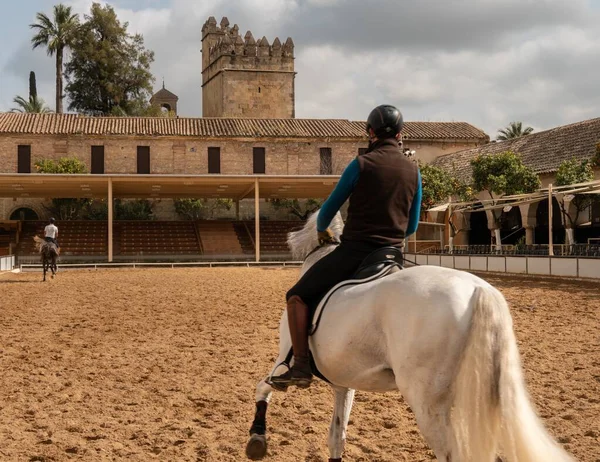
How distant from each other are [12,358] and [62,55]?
57.0m

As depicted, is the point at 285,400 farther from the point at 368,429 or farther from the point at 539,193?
the point at 539,193

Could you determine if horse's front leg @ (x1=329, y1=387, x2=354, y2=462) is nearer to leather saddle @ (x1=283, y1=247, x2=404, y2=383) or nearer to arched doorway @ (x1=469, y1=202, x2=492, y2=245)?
leather saddle @ (x1=283, y1=247, x2=404, y2=383)

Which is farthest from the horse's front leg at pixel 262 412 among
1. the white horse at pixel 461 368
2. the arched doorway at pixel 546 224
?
the arched doorway at pixel 546 224

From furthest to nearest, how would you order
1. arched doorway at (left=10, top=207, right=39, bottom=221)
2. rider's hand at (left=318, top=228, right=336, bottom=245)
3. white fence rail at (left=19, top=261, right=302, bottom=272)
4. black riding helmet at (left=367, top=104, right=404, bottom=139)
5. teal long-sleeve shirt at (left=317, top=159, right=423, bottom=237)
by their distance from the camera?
arched doorway at (left=10, top=207, right=39, bottom=221) < white fence rail at (left=19, top=261, right=302, bottom=272) < rider's hand at (left=318, top=228, right=336, bottom=245) < black riding helmet at (left=367, top=104, right=404, bottom=139) < teal long-sleeve shirt at (left=317, top=159, right=423, bottom=237)

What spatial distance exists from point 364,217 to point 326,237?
46 cm

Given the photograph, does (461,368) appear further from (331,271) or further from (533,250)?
(533,250)

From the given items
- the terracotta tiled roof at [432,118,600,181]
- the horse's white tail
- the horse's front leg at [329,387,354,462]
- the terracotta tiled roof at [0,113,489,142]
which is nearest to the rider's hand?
the horse's front leg at [329,387,354,462]

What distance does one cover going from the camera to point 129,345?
9656 mm

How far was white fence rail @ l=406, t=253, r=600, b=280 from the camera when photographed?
20188 mm

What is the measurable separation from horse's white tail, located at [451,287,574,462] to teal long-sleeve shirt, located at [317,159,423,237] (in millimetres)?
1057

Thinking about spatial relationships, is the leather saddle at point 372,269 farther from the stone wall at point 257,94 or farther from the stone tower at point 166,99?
the stone tower at point 166,99

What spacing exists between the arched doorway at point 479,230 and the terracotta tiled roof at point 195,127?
38.8 feet

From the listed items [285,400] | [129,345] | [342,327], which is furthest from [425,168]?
[342,327]

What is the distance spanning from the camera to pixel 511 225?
1435 inches
